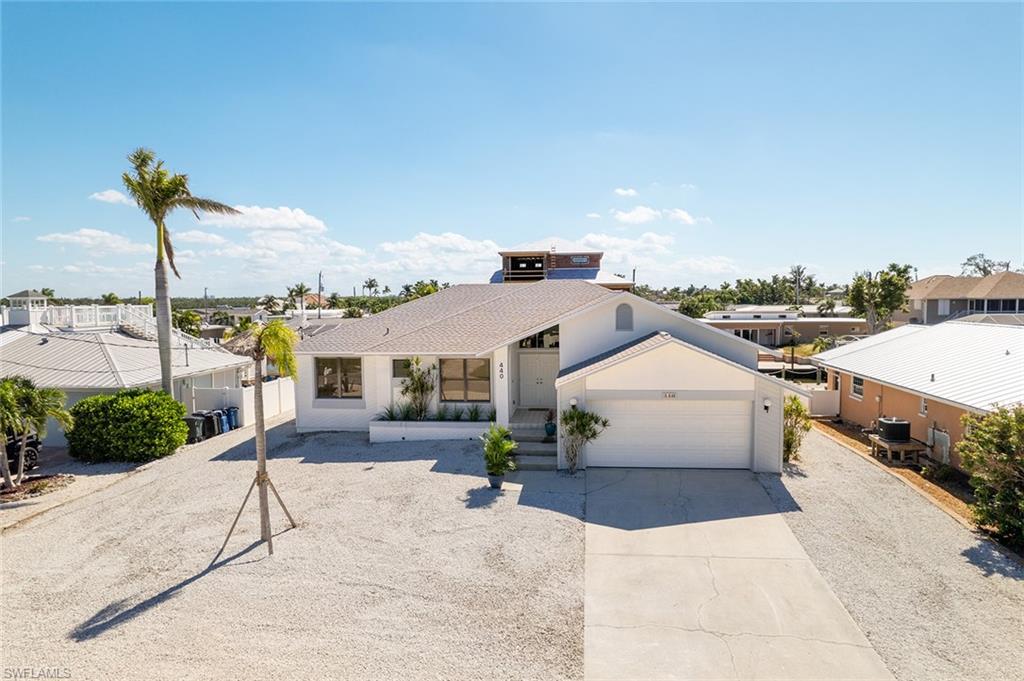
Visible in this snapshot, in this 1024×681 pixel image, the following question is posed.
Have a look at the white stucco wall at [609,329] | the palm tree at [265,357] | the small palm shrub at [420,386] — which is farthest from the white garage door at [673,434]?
the palm tree at [265,357]

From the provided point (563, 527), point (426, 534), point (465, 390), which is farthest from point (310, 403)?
point (563, 527)

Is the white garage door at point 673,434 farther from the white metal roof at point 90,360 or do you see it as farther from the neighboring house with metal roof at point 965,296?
the neighboring house with metal roof at point 965,296

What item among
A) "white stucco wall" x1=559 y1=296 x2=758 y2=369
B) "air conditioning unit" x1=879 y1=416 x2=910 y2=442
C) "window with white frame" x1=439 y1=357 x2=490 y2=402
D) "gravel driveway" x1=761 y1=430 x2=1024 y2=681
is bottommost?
"gravel driveway" x1=761 y1=430 x2=1024 y2=681

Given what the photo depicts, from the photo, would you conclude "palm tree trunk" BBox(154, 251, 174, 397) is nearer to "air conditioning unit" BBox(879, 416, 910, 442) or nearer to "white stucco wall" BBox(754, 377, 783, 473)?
"white stucco wall" BBox(754, 377, 783, 473)

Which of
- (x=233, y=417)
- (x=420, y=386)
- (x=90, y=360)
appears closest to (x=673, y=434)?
(x=420, y=386)

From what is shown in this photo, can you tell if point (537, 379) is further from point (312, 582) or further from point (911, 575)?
point (911, 575)

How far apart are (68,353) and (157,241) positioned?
6924 millimetres

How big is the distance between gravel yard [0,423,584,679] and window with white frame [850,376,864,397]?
13.1m

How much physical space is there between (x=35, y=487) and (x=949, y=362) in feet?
85.3

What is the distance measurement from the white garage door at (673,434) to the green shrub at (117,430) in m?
13.4

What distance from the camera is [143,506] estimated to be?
12859mm

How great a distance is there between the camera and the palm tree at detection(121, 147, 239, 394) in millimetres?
17859

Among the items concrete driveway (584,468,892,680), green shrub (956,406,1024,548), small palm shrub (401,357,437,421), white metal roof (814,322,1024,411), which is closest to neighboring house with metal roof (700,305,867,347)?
white metal roof (814,322,1024,411)

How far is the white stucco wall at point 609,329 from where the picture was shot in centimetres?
1669
